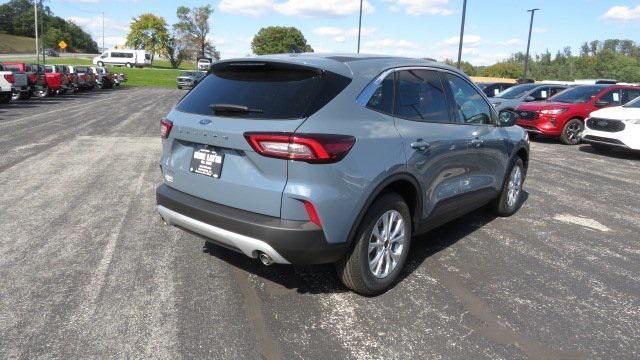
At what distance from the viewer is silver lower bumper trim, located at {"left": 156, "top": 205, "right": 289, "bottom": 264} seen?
10.1 feet

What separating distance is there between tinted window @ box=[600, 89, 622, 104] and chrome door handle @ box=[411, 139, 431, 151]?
12.1 meters

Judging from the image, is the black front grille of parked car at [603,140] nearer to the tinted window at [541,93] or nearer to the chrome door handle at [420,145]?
the tinted window at [541,93]

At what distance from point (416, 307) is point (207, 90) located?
2.26 m

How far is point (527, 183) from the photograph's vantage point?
796 centimetres

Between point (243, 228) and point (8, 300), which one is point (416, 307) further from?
point (8, 300)

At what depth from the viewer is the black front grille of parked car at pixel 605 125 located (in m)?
11.0

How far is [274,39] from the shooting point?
373 ft

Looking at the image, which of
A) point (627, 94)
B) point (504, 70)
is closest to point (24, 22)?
point (504, 70)

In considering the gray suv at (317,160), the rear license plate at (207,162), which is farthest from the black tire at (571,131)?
the rear license plate at (207,162)

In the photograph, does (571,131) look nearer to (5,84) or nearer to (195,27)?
(5,84)

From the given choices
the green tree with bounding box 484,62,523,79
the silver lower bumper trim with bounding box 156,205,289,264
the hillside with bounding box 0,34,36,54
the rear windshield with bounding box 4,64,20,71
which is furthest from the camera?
the green tree with bounding box 484,62,523,79

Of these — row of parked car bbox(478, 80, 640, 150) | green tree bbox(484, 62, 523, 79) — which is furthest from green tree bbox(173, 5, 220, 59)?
row of parked car bbox(478, 80, 640, 150)

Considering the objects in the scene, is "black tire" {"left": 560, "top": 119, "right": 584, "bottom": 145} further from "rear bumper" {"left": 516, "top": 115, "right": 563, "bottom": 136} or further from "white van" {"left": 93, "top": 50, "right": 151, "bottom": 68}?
"white van" {"left": 93, "top": 50, "right": 151, "bottom": 68}

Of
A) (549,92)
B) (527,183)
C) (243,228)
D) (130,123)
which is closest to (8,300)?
(243,228)
